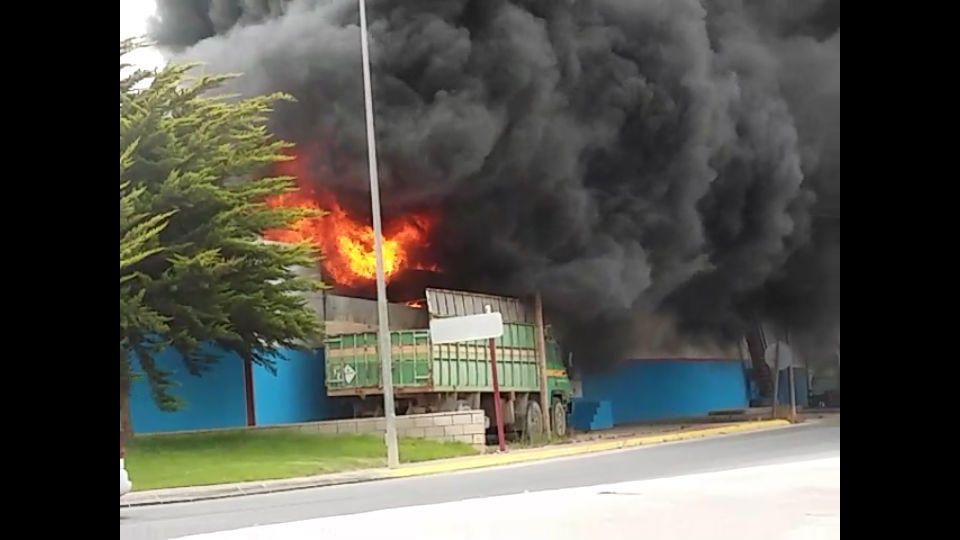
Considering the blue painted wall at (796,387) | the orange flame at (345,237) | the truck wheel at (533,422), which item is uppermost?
the orange flame at (345,237)

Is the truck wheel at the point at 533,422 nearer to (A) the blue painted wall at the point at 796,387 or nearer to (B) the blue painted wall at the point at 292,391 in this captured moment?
(B) the blue painted wall at the point at 292,391

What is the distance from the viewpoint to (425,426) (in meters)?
3.08

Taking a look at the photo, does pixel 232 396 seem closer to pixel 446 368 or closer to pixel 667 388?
pixel 446 368

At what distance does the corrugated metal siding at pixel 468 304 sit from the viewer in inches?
123

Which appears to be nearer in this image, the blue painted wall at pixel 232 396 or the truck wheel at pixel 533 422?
the blue painted wall at pixel 232 396

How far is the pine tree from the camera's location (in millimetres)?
2992

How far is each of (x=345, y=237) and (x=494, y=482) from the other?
0.88 metres

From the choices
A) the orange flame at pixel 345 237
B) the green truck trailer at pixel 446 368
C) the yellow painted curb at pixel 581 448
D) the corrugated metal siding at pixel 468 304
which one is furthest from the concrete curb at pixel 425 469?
the orange flame at pixel 345 237

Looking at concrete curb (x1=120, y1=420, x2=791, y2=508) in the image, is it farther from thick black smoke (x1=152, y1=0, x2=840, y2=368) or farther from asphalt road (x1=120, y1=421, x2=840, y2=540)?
thick black smoke (x1=152, y1=0, x2=840, y2=368)

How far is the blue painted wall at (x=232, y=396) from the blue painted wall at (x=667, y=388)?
2.83 feet
